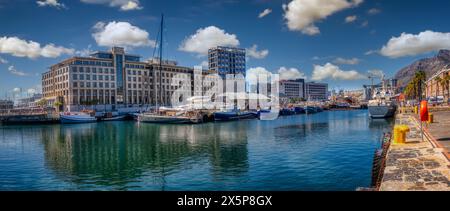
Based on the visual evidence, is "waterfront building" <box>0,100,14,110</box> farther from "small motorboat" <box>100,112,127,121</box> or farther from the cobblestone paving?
the cobblestone paving

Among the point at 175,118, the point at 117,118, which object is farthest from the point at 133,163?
the point at 117,118

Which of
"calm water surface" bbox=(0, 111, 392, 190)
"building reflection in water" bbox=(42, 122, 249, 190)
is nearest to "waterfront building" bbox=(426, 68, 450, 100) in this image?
"calm water surface" bbox=(0, 111, 392, 190)

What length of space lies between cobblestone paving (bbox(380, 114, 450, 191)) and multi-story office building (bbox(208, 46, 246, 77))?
16350 centimetres

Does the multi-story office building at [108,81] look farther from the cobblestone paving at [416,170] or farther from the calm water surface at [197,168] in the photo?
the cobblestone paving at [416,170]

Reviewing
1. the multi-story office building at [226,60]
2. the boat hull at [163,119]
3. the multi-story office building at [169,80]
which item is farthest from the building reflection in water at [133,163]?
the multi-story office building at [226,60]

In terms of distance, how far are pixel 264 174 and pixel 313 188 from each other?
472 cm

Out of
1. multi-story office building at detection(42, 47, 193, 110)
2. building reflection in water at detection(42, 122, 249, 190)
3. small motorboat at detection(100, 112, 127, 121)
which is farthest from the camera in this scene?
multi-story office building at detection(42, 47, 193, 110)

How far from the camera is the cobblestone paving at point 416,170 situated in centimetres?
1182

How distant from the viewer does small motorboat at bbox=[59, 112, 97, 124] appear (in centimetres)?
9825

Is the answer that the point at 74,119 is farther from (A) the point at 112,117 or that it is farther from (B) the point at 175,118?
(B) the point at 175,118

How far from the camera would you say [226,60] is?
7436 inches

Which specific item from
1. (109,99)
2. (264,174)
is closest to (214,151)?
(264,174)

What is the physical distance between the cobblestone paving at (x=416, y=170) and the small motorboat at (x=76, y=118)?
98.9 m
